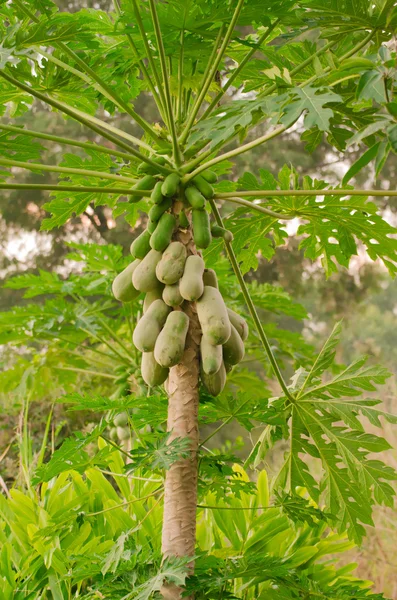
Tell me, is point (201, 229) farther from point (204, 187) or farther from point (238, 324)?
point (238, 324)

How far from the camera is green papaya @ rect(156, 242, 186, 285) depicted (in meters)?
1.33

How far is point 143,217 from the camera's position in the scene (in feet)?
27.0

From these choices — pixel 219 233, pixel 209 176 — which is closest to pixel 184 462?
pixel 219 233

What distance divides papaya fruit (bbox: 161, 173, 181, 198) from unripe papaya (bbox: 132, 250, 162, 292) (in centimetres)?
13

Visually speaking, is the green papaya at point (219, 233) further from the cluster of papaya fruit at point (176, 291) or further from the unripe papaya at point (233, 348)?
the unripe papaya at point (233, 348)

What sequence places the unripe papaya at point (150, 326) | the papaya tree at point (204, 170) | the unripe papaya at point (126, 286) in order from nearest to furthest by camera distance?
1. the papaya tree at point (204, 170)
2. the unripe papaya at point (150, 326)
3. the unripe papaya at point (126, 286)

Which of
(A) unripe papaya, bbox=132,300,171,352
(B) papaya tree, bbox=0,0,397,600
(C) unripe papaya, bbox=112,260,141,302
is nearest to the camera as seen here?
(B) papaya tree, bbox=0,0,397,600

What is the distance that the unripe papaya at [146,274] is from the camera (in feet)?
4.49

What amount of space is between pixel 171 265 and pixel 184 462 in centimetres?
40

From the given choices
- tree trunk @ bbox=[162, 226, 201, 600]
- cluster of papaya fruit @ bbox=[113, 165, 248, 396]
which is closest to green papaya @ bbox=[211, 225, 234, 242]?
cluster of papaya fruit @ bbox=[113, 165, 248, 396]

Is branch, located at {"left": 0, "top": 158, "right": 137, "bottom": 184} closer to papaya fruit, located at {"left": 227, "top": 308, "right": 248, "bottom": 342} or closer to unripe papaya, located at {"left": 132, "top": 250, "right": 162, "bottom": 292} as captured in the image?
unripe papaya, located at {"left": 132, "top": 250, "right": 162, "bottom": 292}

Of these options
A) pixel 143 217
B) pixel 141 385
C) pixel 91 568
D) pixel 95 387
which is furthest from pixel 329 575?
pixel 143 217

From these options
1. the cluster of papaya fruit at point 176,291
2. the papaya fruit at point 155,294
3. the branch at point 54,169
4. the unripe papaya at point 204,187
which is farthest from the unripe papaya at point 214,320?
the branch at point 54,169

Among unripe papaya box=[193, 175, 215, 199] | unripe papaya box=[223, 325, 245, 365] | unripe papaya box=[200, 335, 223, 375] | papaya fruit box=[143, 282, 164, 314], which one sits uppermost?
unripe papaya box=[193, 175, 215, 199]
